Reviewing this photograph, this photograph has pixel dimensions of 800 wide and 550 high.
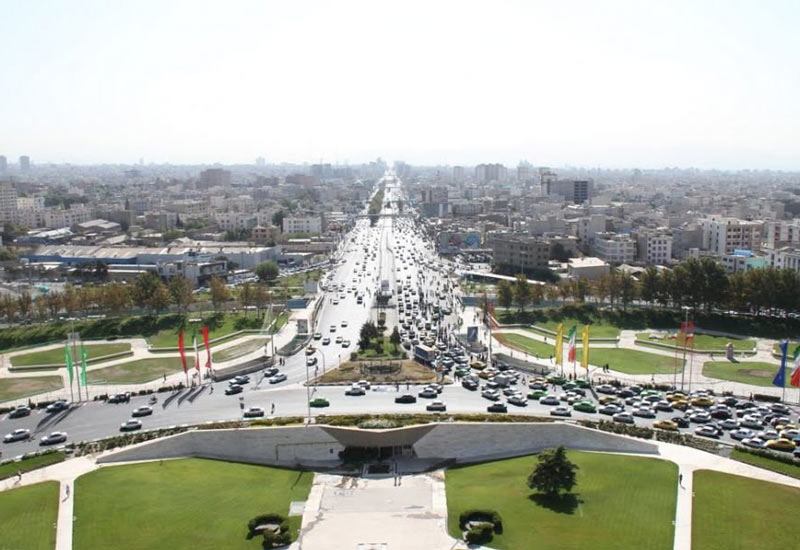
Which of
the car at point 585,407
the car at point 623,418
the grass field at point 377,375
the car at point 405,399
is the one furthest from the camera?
the grass field at point 377,375

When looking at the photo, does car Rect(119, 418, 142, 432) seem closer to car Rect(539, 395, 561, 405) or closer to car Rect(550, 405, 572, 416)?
car Rect(550, 405, 572, 416)

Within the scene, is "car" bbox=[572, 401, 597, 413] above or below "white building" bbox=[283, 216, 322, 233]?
below

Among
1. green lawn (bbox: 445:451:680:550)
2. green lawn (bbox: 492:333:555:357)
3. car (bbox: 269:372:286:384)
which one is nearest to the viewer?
green lawn (bbox: 445:451:680:550)

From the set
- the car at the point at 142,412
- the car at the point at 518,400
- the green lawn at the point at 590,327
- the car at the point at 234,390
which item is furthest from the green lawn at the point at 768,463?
the car at the point at 142,412

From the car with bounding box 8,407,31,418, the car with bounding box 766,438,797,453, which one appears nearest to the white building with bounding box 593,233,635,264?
the car with bounding box 766,438,797,453

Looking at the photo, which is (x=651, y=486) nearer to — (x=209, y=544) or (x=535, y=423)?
(x=535, y=423)

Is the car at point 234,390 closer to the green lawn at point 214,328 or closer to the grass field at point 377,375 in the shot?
the grass field at point 377,375
